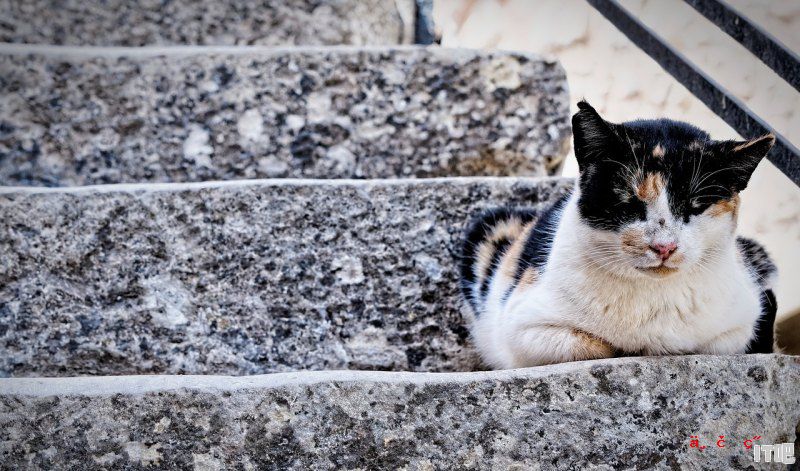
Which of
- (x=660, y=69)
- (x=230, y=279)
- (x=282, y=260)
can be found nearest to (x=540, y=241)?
(x=282, y=260)

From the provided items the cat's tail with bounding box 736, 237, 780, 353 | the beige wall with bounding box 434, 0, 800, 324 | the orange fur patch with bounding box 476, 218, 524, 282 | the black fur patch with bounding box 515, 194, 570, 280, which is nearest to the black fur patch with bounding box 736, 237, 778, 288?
the cat's tail with bounding box 736, 237, 780, 353

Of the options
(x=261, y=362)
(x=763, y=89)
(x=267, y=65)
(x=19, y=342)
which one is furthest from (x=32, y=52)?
(x=763, y=89)

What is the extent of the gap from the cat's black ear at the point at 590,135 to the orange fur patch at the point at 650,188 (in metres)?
0.09

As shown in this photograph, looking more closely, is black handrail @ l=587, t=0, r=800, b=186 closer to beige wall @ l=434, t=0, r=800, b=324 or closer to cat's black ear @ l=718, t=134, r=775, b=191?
cat's black ear @ l=718, t=134, r=775, b=191

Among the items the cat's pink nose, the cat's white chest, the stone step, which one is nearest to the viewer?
the cat's pink nose

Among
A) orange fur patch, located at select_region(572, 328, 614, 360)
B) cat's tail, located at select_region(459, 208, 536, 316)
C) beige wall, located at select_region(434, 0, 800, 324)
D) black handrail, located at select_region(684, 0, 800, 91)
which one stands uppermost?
black handrail, located at select_region(684, 0, 800, 91)

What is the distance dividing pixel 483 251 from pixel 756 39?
0.94 metres

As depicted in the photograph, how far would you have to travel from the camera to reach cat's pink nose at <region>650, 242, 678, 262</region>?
1281 millimetres

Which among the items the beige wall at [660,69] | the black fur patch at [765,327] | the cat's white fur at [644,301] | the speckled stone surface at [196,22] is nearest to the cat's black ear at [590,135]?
the cat's white fur at [644,301]

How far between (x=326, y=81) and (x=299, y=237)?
0.73 meters

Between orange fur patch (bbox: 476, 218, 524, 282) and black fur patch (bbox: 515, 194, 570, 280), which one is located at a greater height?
black fur patch (bbox: 515, 194, 570, 280)

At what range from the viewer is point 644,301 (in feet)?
4.58

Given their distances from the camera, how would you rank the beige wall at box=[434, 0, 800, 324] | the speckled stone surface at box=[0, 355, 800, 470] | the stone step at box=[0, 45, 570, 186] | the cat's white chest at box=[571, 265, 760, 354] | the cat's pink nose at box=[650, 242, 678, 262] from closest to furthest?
the speckled stone surface at box=[0, 355, 800, 470], the cat's pink nose at box=[650, 242, 678, 262], the cat's white chest at box=[571, 265, 760, 354], the stone step at box=[0, 45, 570, 186], the beige wall at box=[434, 0, 800, 324]

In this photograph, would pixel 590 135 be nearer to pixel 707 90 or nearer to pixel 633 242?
pixel 633 242
